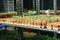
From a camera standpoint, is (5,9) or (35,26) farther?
(5,9)

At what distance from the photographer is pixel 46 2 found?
15.5m

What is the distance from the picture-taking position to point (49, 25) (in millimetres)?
4543

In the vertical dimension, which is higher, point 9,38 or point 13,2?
point 13,2

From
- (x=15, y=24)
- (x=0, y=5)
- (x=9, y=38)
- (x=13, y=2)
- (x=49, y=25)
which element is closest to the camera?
(x=49, y=25)

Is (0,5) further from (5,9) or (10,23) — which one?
(10,23)

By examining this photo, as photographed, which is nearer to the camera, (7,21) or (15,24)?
(15,24)

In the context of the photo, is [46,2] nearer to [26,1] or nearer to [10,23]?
[26,1]

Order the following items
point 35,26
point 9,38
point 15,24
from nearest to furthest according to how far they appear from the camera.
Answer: point 35,26, point 15,24, point 9,38

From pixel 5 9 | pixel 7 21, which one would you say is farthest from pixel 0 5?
pixel 7 21

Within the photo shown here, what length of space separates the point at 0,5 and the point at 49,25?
29.8 feet

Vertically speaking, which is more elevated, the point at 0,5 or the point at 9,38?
the point at 0,5

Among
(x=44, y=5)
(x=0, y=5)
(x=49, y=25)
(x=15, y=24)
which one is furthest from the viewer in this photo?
(x=44, y=5)

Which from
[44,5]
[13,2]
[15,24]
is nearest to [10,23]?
[15,24]

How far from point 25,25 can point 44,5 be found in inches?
402
